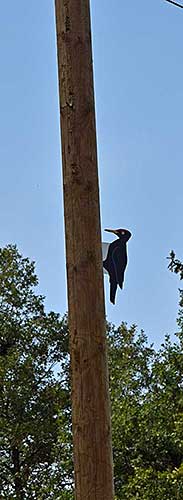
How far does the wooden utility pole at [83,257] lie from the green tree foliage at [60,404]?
3.82m

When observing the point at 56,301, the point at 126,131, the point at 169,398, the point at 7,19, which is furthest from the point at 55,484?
the point at 7,19

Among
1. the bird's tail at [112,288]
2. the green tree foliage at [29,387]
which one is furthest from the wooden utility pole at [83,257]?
the green tree foliage at [29,387]

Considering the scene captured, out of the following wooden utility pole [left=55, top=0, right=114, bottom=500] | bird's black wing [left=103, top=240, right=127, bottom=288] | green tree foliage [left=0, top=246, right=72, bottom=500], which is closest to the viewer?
wooden utility pole [left=55, top=0, right=114, bottom=500]

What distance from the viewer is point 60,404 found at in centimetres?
684

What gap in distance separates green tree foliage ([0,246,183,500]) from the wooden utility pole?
3816 mm

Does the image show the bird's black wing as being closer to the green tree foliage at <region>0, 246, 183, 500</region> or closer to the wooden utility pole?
the wooden utility pole

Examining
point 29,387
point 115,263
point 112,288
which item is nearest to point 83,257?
point 115,263

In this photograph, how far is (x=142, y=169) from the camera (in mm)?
5000

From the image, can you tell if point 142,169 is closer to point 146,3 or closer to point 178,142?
point 178,142

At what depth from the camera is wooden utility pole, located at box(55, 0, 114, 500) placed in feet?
4.86

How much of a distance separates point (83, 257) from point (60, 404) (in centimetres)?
540

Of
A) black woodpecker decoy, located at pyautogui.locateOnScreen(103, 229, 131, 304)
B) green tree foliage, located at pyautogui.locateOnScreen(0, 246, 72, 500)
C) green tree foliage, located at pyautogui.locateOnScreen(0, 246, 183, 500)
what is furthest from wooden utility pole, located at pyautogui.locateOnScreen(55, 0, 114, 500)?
green tree foliage, located at pyautogui.locateOnScreen(0, 246, 72, 500)

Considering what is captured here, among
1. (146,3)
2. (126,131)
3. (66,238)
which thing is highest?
(126,131)

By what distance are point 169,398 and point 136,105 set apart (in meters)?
2.30
